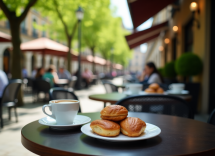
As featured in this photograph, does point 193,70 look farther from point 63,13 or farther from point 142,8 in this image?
point 63,13

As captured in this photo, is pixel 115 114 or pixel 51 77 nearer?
pixel 115 114

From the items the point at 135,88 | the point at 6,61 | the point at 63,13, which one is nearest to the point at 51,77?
the point at 135,88

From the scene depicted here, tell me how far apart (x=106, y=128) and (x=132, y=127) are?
0.12m

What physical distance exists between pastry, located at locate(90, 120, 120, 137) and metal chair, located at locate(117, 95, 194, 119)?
1.05 metres

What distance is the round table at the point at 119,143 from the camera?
3.30 ft

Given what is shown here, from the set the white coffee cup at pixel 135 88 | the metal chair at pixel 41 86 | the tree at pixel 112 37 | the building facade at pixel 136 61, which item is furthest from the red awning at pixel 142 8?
the building facade at pixel 136 61

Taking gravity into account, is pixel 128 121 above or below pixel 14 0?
below

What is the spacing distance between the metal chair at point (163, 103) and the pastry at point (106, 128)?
41.5 inches

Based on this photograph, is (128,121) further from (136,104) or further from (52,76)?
(52,76)

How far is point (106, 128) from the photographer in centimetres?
110

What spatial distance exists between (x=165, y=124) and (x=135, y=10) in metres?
5.02

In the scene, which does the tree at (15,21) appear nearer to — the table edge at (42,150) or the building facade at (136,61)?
the table edge at (42,150)

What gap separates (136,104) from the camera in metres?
2.31

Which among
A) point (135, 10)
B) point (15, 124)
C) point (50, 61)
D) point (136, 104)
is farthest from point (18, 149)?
point (50, 61)
